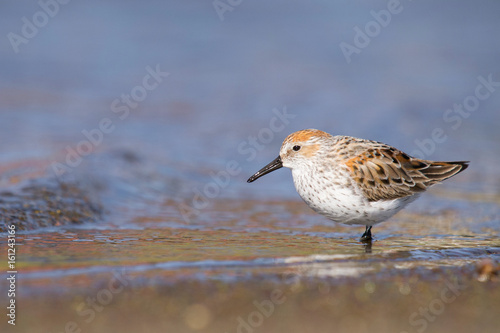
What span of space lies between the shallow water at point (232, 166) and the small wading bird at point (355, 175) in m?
0.40

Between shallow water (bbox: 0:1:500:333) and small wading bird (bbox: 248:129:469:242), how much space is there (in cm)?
40

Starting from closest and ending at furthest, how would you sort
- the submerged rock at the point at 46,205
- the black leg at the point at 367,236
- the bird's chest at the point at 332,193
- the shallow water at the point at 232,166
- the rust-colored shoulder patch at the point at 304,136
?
1. the shallow water at the point at 232,166
2. the bird's chest at the point at 332,193
3. the black leg at the point at 367,236
4. the submerged rock at the point at 46,205
5. the rust-colored shoulder patch at the point at 304,136

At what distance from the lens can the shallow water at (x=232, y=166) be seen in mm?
4266

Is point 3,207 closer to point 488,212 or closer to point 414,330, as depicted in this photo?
point 414,330

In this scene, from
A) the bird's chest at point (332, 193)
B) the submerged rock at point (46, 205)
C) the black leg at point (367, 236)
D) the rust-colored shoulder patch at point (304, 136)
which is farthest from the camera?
the rust-colored shoulder patch at point (304, 136)

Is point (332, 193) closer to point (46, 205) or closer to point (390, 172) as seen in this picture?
point (390, 172)

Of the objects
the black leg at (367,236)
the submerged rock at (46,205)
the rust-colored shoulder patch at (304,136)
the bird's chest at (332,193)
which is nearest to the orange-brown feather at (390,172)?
the bird's chest at (332,193)

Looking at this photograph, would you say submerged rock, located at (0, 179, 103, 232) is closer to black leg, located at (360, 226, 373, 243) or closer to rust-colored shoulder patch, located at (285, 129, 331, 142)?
rust-colored shoulder patch, located at (285, 129, 331, 142)

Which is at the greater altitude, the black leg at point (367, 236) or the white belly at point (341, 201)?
the white belly at point (341, 201)

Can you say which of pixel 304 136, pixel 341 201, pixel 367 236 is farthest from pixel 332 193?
pixel 304 136

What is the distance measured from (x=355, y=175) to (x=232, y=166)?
4.39m

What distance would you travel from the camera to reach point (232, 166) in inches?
419

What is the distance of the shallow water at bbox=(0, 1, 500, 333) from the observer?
14.0 feet

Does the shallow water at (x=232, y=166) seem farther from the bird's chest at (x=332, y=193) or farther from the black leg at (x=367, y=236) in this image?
the bird's chest at (x=332, y=193)
